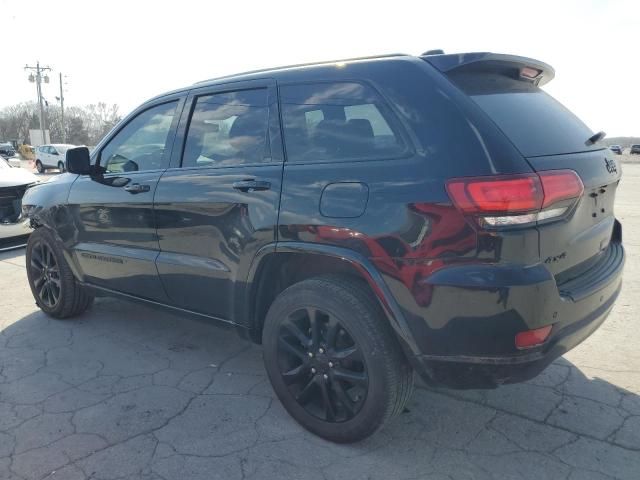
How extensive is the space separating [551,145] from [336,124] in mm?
1004

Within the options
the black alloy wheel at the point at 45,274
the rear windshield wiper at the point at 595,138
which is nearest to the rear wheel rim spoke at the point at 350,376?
the rear windshield wiper at the point at 595,138

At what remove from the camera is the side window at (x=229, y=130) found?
291cm

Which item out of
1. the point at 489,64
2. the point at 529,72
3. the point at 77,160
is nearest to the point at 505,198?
the point at 489,64

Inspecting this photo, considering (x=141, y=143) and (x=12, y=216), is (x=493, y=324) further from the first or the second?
(x=12, y=216)

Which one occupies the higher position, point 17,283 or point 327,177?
point 327,177

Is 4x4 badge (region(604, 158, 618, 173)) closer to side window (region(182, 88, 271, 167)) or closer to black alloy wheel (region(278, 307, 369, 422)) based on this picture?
black alloy wheel (region(278, 307, 369, 422))

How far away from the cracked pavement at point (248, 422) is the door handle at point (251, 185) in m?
1.25

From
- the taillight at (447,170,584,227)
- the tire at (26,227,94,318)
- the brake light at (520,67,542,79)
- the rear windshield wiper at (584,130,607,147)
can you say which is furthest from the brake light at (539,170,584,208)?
the tire at (26,227,94,318)

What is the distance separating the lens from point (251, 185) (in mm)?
2744

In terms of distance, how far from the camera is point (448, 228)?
2.09 metres

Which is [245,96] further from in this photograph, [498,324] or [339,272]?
[498,324]

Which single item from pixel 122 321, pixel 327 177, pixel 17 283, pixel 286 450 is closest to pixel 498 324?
pixel 327 177

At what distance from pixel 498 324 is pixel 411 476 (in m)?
0.83

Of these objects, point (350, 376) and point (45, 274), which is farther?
point (45, 274)
